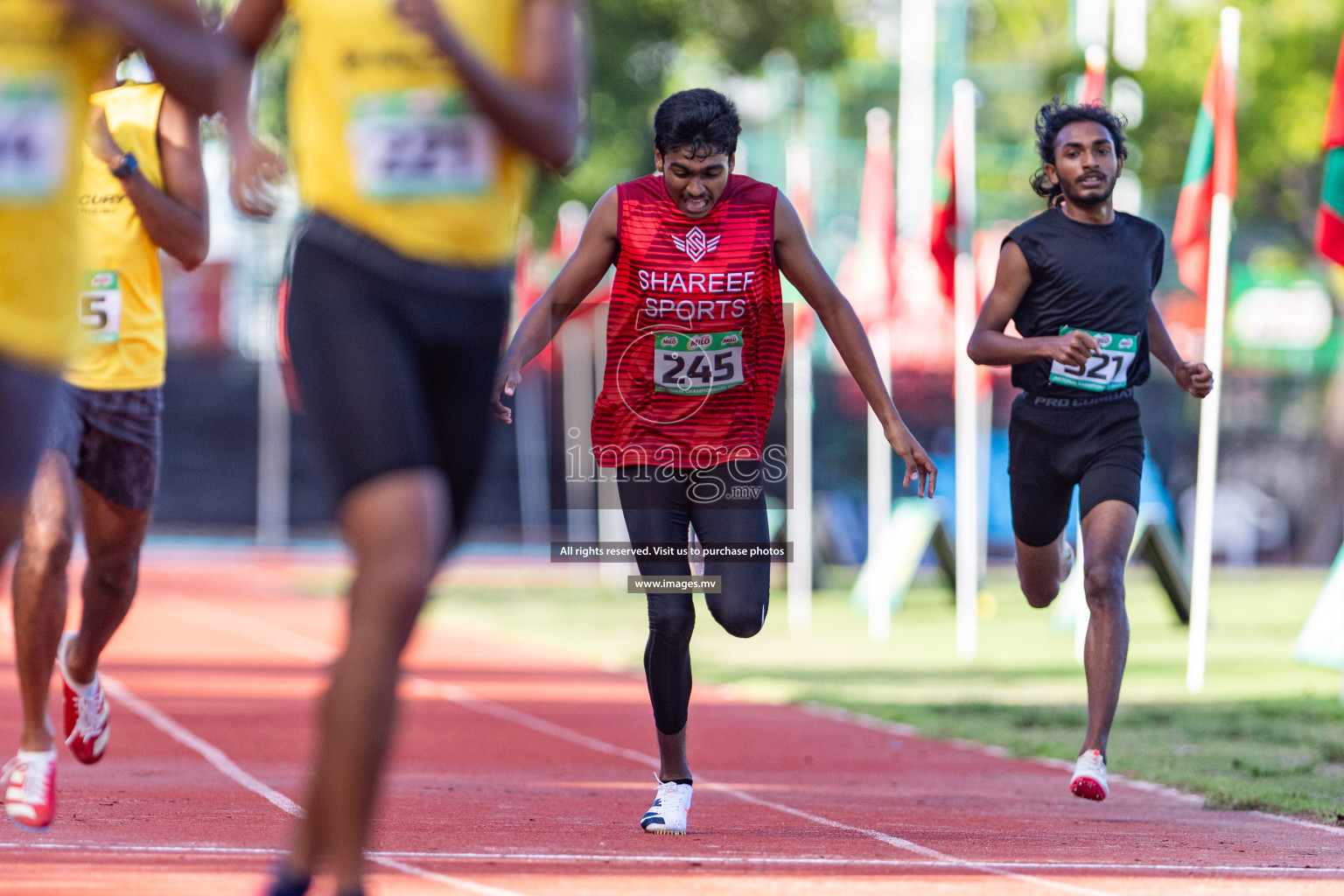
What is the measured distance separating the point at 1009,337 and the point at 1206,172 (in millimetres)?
6083

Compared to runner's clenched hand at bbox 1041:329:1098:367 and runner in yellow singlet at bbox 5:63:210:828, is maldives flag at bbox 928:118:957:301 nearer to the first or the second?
runner's clenched hand at bbox 1041:329:1098:367

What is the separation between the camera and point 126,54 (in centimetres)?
406

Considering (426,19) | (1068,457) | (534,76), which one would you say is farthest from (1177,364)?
(426,19)

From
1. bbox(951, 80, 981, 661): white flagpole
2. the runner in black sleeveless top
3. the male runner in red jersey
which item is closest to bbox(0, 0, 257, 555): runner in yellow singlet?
the male runner in red jersey

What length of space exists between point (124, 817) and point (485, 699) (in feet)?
18.1

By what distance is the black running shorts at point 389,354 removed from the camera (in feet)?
10.5

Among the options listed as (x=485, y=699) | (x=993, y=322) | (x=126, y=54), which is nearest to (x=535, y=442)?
(x=485, y=699)

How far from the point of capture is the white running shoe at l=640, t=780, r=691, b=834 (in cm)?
548

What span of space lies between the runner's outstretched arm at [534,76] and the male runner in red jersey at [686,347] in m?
2.22

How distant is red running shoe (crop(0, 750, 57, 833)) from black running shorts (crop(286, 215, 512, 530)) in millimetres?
2028

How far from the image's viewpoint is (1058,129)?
22.2 ft

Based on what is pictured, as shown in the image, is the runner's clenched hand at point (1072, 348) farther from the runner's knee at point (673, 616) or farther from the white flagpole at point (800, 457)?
the white flagpole at point (800, 457)

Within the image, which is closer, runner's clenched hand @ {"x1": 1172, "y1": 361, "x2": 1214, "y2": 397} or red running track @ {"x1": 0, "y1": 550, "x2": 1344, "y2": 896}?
red running track @ {"x1": 0, "y1": 550, "x2": 1344, "y2": 896}

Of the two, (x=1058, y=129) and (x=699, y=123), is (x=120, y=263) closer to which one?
(x=699, y=123)
